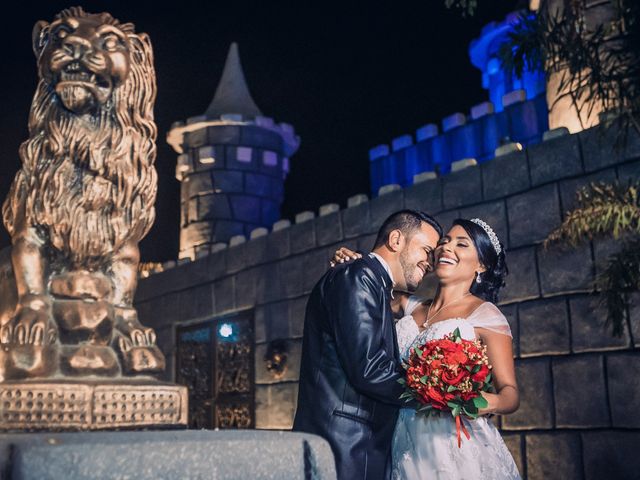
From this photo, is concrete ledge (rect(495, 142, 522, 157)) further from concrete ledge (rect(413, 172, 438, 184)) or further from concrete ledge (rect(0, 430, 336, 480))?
concrete ledge (rect(0, 430, 336, 480))

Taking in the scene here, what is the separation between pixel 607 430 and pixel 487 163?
2224mm

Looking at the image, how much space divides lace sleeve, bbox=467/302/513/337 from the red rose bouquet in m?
0.44

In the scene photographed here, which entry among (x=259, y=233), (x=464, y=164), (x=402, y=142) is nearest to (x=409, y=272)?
(x=464, y=164)


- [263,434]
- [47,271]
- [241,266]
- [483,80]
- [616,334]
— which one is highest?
[483,80]

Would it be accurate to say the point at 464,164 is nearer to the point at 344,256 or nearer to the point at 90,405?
the point at 344,256

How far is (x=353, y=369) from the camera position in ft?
8.42

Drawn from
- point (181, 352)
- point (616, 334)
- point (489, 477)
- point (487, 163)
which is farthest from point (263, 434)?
point (181, 352)

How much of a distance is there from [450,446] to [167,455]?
1.94 metres

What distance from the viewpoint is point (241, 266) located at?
8.44m

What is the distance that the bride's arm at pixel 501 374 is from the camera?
2.72 metres

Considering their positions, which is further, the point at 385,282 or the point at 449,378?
the point at 385,282

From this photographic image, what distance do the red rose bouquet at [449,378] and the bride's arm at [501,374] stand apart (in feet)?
0.39

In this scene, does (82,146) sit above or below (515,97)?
below

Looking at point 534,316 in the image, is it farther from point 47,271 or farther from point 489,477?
point 47,271
